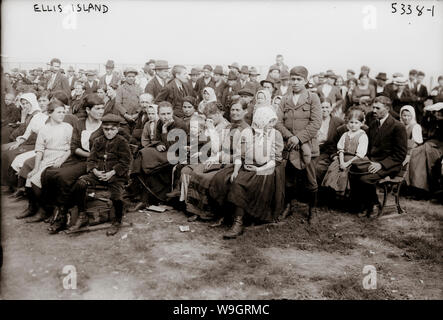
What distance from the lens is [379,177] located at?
5.69 metres

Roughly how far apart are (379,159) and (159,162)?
314cm

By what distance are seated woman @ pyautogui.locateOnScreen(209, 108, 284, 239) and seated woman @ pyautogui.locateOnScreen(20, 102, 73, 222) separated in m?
2.03

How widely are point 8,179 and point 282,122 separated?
3.98 meters

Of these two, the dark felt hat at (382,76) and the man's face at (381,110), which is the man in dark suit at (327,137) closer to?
the man's face at (381,110)

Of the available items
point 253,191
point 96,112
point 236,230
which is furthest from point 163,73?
point 236,230

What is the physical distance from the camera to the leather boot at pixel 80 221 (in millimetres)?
5000

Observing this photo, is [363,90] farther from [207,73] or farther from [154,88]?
[154,88]

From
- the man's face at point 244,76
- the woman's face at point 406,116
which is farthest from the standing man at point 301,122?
the man's face at point 244,76

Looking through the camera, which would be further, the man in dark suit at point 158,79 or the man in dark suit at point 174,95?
the man in dark suit at point 158,79

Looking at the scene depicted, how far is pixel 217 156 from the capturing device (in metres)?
A: 5.83

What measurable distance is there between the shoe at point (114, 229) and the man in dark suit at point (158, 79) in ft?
11.6

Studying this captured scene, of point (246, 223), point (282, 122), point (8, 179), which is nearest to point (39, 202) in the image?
point (8, 179)
